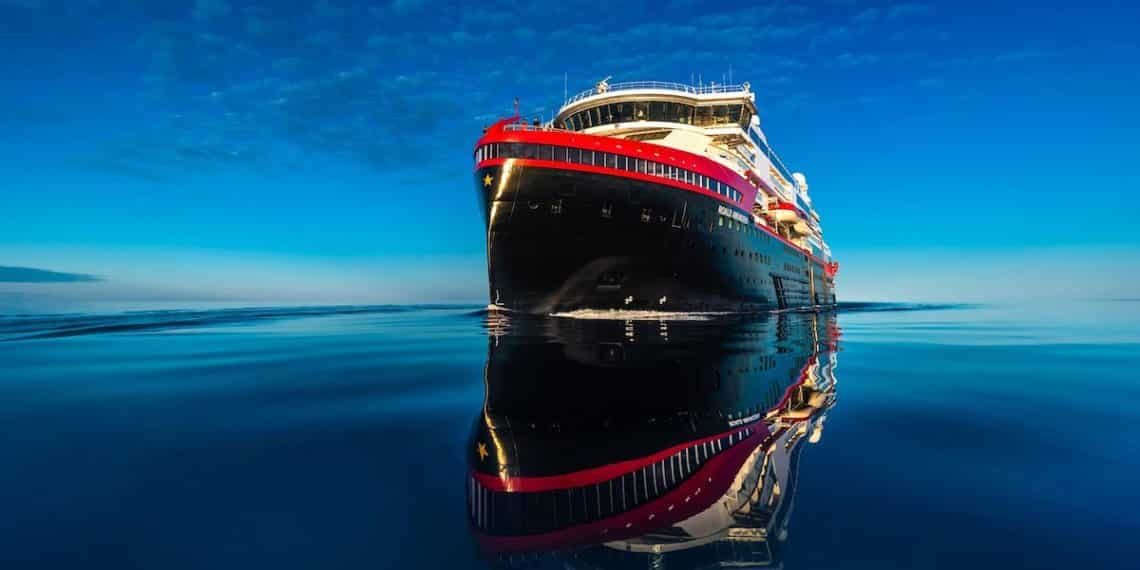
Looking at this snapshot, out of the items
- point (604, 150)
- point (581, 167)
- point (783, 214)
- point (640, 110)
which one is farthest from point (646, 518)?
point (783, 214)

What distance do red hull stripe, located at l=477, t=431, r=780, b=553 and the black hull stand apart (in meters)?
17.7

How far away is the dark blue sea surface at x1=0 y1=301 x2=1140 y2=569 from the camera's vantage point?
2516 mm

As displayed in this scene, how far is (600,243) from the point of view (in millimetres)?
21359

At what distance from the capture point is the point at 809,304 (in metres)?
44.8

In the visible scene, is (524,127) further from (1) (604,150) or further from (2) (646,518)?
(2) (646,518)

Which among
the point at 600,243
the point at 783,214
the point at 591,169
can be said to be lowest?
the point at 600,243

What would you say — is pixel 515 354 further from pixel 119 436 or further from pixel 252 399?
pixel 119 436

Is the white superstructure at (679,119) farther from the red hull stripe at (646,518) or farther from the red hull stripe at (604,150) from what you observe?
the red hull stripe at (646,518)

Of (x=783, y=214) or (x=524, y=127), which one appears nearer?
(x=524, y=127)

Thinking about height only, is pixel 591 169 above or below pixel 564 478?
above

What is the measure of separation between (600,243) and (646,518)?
61.7ft

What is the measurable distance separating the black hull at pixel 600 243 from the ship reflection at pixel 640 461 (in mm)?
12772

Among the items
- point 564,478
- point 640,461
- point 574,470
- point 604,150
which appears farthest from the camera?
point 604,150

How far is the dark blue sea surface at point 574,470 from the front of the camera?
252cm
